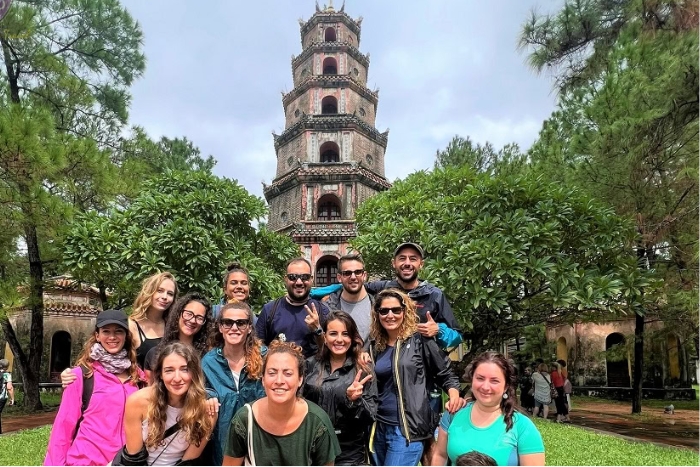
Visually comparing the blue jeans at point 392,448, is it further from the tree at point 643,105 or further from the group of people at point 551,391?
the group of people at point 551,391

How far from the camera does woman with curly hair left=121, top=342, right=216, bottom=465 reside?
103 inches

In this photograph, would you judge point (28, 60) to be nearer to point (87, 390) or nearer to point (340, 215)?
point (340, 215)

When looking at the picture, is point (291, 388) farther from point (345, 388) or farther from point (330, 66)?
point (330, 66)

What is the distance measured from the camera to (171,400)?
2682 mm

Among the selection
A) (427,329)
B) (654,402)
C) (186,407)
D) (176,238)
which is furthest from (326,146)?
(186,407)

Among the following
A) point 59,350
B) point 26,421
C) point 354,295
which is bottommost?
point 26,421

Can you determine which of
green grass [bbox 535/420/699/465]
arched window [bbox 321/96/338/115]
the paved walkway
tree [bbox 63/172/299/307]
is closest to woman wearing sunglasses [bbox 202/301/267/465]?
green grass [bbox 535/420/699/465]

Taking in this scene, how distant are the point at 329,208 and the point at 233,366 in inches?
698

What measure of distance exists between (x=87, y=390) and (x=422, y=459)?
2051mm

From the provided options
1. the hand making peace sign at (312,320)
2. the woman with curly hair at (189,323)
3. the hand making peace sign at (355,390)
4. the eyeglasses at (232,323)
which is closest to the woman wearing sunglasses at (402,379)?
the hand making peace sign at (355,390)

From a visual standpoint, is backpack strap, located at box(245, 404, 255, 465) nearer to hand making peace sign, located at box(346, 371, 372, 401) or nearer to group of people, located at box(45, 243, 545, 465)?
group of people, located at box(45, 243, 545, 465)

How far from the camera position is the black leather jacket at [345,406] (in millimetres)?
2875

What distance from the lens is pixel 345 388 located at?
2.88 meters

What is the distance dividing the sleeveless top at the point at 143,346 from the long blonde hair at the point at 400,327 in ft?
4.87
